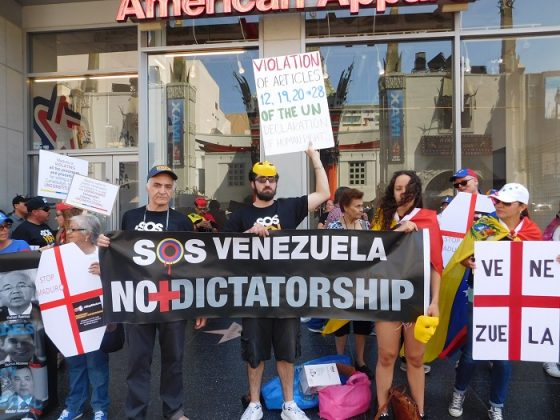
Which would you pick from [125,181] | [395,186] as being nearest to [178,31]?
[125,181]

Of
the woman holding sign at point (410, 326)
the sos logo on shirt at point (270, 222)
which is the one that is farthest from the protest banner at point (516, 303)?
the sos logo on shirt at point (270, 222)

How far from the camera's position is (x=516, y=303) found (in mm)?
3324

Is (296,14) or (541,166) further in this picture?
(541,166)

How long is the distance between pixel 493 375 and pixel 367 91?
5.10 m

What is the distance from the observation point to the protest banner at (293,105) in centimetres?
403

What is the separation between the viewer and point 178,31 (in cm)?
723

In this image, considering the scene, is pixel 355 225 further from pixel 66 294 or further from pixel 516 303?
pixel 66 294

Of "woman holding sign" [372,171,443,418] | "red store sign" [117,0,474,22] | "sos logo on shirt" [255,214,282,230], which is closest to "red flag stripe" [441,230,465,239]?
"woman holding sign" [372,171,443,418]

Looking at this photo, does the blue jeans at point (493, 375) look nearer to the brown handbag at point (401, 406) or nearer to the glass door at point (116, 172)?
the brown handbag at point (401, 406)

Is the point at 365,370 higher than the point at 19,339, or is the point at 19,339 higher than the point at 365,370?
the point at 19,339

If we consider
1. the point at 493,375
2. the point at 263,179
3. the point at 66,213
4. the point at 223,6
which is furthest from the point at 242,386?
the point at 223,6

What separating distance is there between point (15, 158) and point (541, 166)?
29.8ft

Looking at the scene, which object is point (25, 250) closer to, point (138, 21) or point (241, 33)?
point (138, 21)

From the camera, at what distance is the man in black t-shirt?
334cm
